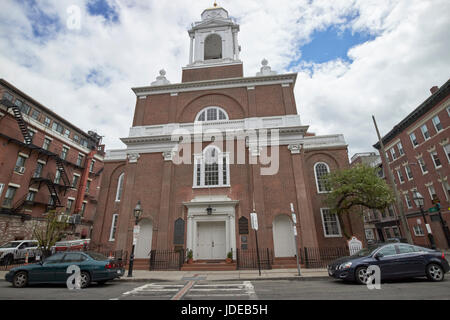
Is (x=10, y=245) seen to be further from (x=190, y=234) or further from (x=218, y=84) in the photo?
(x=218, y=84)

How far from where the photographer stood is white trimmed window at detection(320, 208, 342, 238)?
18377 mm

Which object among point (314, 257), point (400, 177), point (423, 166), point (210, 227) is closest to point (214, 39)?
point (210, 227)

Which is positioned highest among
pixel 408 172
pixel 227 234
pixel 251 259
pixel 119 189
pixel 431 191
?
pixel 408 172

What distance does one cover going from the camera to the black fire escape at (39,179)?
23.3m

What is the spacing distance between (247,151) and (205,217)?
19.8ft

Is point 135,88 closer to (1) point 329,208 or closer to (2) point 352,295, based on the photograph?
(1) point 329,208

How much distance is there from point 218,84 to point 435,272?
18.8 metres

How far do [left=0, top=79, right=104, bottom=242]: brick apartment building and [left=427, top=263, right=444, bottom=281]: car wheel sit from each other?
76.1 feet

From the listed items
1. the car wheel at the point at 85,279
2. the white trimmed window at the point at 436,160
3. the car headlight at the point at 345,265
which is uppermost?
the white trimmed window at the point at 436,160

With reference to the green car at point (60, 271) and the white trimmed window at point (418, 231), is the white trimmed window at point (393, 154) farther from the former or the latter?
the green car at point (60, 271)

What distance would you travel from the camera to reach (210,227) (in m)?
17.0

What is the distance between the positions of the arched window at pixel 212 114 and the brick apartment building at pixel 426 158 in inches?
Answer: 764

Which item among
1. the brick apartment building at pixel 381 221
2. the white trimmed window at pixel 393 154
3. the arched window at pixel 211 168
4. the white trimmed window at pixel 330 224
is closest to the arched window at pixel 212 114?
the arched window at pixel 211 168
